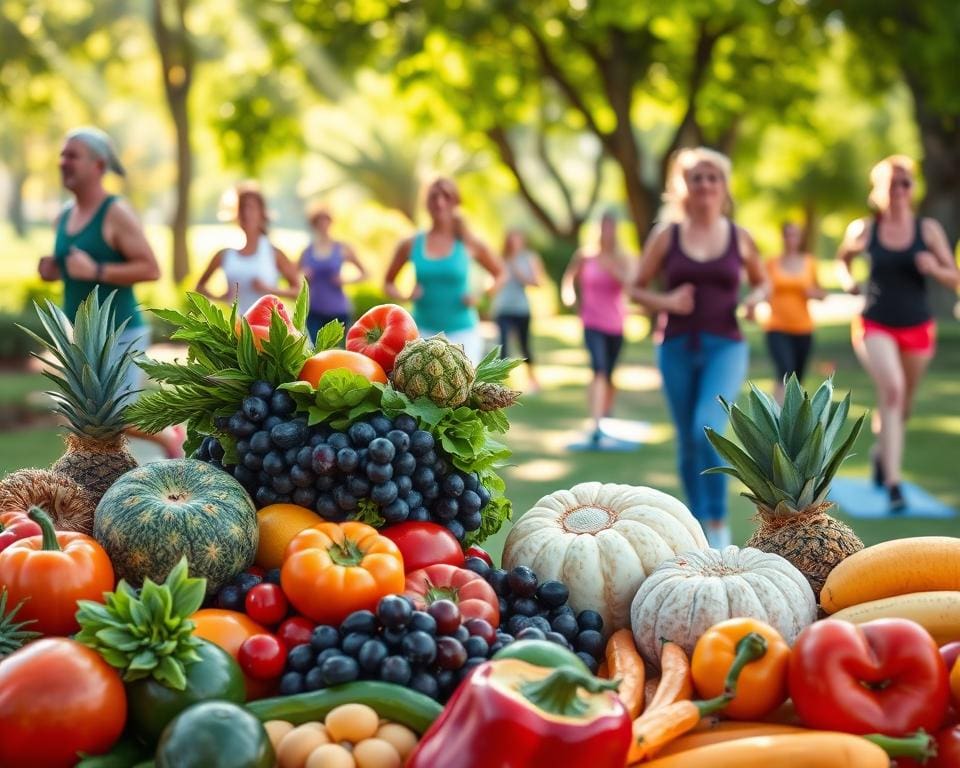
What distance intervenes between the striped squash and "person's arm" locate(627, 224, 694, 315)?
4326 mm

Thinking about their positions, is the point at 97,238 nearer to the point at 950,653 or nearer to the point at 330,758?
the point at 330,758

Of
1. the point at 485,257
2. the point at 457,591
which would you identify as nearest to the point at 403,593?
the point at 457,591

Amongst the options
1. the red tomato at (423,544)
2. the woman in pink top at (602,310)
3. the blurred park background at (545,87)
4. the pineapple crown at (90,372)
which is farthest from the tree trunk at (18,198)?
the red tomato at (423,544)

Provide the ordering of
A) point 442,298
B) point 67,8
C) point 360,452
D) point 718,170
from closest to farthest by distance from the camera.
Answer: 1. point 360,452
2. point 718,170
3. point 442,298
4. point 67,8

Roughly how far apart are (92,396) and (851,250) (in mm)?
7337

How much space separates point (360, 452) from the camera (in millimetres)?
2871

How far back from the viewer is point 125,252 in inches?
259

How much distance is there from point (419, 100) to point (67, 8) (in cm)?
1206

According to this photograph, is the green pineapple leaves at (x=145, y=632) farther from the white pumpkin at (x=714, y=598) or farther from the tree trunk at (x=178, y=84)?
the tree trunk at (x=178, y=84)

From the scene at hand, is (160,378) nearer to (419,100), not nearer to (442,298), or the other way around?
(442,298)

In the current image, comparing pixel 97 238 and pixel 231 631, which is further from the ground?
pixel 97 238

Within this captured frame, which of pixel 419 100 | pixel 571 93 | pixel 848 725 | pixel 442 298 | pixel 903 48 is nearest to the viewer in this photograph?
pixel 848 725

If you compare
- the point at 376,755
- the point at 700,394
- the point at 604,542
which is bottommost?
the point at 376,755

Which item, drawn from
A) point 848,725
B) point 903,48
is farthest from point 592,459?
point 903,48
